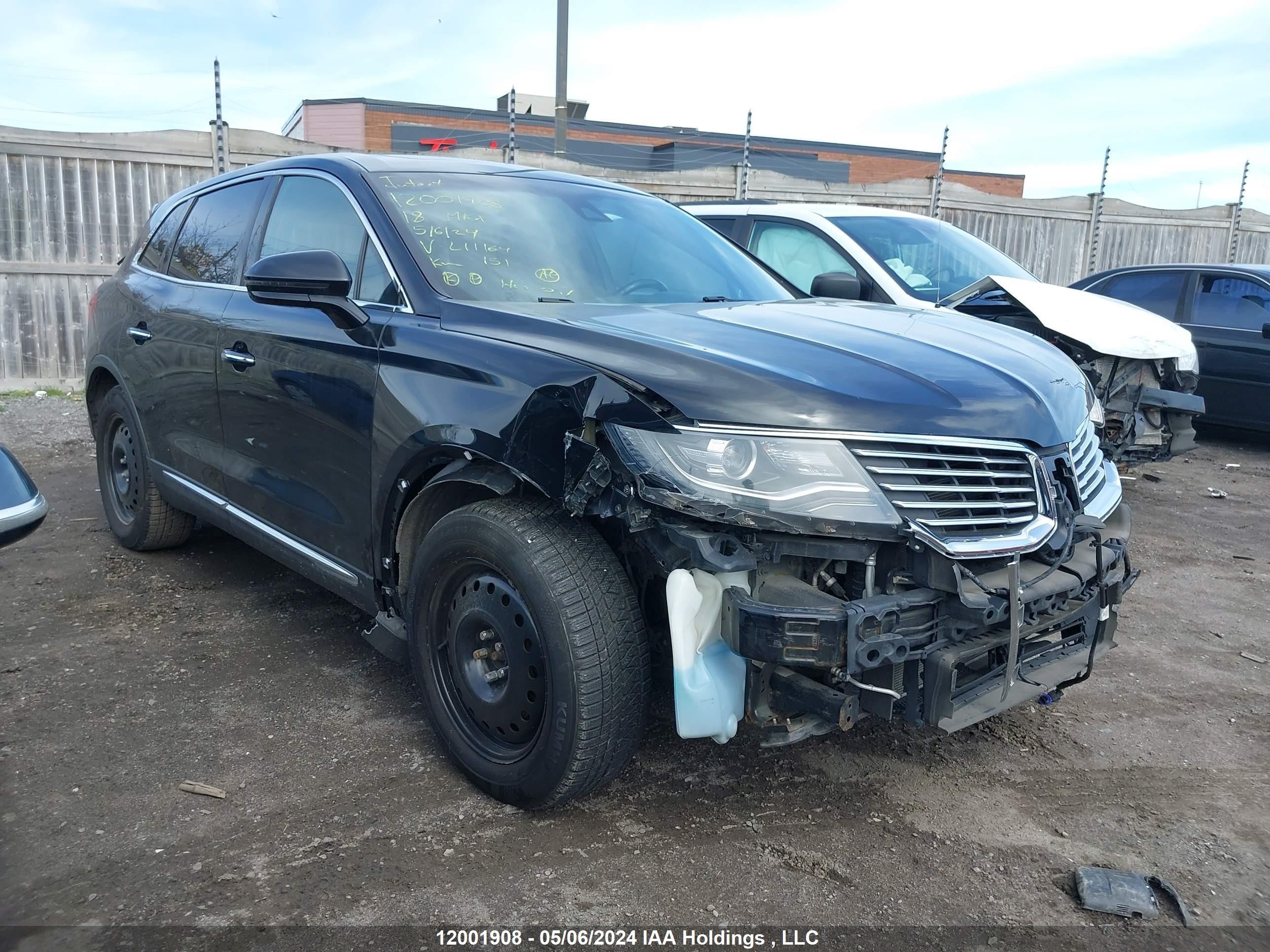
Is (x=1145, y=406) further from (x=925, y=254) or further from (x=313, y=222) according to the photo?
(x=313, y=222)

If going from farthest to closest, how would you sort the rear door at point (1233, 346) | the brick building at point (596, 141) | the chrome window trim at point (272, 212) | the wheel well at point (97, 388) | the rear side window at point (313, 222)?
the brick building at point (596, 141) → the rear door at point (1233, 346) → the wheel well at point (97, 388) → the rear side window at point (313, 222) → the chrome window trim at point (272, 212)

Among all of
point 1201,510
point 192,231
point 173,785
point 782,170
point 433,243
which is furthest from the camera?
point 782,170

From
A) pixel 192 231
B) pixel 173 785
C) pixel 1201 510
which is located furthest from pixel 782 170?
pixel 173 785

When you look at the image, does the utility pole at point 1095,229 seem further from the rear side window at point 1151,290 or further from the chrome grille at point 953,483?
the chrome grille at point 953,483

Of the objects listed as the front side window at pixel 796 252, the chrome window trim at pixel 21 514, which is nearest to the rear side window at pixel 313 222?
the chrome window trim at pixel 21 514

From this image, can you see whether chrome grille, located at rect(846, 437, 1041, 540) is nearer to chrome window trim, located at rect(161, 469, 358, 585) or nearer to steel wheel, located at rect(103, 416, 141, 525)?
chrome window trim, located at rect(161, 469, 358, 585)

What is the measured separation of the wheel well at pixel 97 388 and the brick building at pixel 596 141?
14.7 m

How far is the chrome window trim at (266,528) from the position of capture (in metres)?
3.36

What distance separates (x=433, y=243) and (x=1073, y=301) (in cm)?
452

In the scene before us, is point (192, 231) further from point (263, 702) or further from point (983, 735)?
point (983, 735)

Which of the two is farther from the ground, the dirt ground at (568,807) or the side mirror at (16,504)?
the side mirror at (16,504)

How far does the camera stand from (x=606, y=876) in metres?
2.47

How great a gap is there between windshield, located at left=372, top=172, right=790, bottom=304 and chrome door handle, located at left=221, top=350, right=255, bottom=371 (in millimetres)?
843

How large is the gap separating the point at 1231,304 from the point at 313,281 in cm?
839
